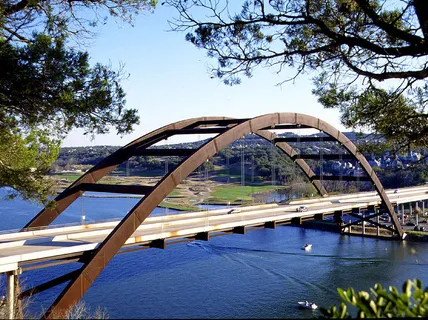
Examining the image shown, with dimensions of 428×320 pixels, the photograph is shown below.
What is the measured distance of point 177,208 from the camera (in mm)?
50812

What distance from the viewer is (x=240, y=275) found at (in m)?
21.2

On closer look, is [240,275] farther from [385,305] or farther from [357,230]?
[385,305]

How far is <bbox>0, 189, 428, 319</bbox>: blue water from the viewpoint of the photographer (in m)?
16.6

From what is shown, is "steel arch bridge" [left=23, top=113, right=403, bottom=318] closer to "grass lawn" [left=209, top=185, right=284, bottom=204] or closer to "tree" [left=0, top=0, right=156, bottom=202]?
"tree" [left=0, top=0, right=156, bottom=202]

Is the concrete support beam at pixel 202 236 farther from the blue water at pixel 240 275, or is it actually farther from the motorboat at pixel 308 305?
the motorboat at pixel 308 305

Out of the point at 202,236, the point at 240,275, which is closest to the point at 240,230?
the point at 202,236

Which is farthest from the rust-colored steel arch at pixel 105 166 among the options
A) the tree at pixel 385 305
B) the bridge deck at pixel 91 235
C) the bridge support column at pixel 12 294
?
the tree at pixel 385 305

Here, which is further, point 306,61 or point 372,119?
point 372,119

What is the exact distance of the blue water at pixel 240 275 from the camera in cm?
1658

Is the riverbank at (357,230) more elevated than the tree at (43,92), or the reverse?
the tree at (43,92)

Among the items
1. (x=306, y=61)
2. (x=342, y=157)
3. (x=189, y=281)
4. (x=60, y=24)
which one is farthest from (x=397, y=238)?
(x=60, y=24)

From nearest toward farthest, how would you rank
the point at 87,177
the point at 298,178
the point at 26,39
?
the point at 26,39 < the point at 87,177 < the point at 298,178

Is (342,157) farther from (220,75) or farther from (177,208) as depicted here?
(177,208)

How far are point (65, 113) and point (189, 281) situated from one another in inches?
510
